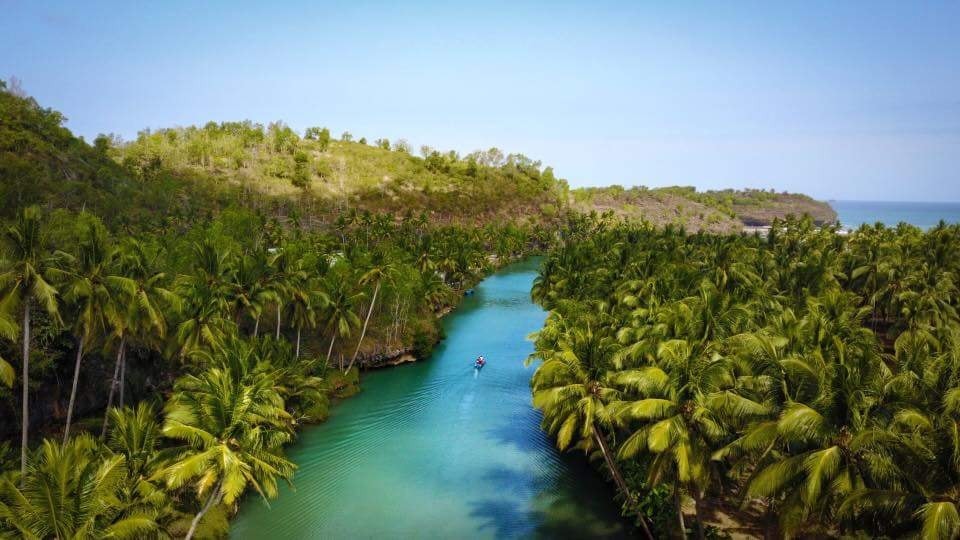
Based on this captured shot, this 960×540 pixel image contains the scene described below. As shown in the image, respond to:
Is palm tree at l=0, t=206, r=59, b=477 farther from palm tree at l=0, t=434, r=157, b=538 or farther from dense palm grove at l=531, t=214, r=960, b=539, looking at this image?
dense palm grove at l=531, t=214, r=960, b=539

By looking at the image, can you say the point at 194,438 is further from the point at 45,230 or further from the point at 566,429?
the point at 566,429

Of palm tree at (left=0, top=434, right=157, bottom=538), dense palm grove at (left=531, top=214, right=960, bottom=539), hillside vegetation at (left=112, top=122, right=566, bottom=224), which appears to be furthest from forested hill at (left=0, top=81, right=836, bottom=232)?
dense palm grove at (left=531, top=214, right=960, bottom=539)

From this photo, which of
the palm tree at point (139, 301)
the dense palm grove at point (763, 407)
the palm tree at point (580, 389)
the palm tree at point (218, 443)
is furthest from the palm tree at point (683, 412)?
the palm tree at point (139, 301)

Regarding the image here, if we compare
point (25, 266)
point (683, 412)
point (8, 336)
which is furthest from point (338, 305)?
point (683, 412)

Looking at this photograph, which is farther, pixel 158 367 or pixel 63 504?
pixel 158 367

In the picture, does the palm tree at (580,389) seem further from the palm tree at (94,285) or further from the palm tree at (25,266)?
the palm tree at (25,266)

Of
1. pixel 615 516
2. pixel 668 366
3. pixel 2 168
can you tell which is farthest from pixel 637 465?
pixel 2 168

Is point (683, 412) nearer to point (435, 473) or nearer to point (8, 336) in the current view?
point (435, 473)
